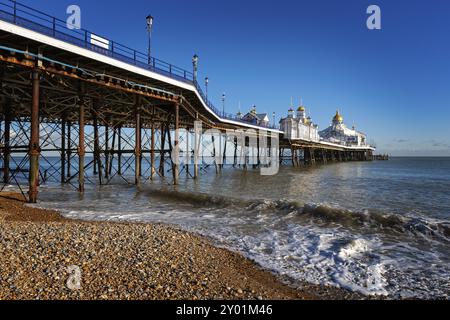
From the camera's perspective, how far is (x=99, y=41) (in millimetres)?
15992

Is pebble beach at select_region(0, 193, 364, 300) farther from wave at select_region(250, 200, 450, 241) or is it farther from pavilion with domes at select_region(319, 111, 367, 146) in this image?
pavilion with domes at select_region(319, 111, 367, 146)

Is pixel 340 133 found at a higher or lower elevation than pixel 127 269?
higher

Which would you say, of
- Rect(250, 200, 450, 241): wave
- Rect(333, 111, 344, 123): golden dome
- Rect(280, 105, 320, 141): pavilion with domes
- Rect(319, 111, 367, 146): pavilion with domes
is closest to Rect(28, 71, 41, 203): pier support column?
Rect(250, 200, 450, 241): wave

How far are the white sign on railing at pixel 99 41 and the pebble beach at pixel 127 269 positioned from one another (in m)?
11.3

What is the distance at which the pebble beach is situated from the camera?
4.68m

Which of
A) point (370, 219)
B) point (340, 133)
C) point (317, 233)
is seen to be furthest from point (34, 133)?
point (340, 133)

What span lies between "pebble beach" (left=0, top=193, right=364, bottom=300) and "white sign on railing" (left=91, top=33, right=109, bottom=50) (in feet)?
37.2

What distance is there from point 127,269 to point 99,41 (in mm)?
14540

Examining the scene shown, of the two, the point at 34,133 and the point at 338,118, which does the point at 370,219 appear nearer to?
the point at 34,133

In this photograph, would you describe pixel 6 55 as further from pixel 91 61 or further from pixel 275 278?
pixel 275 278
